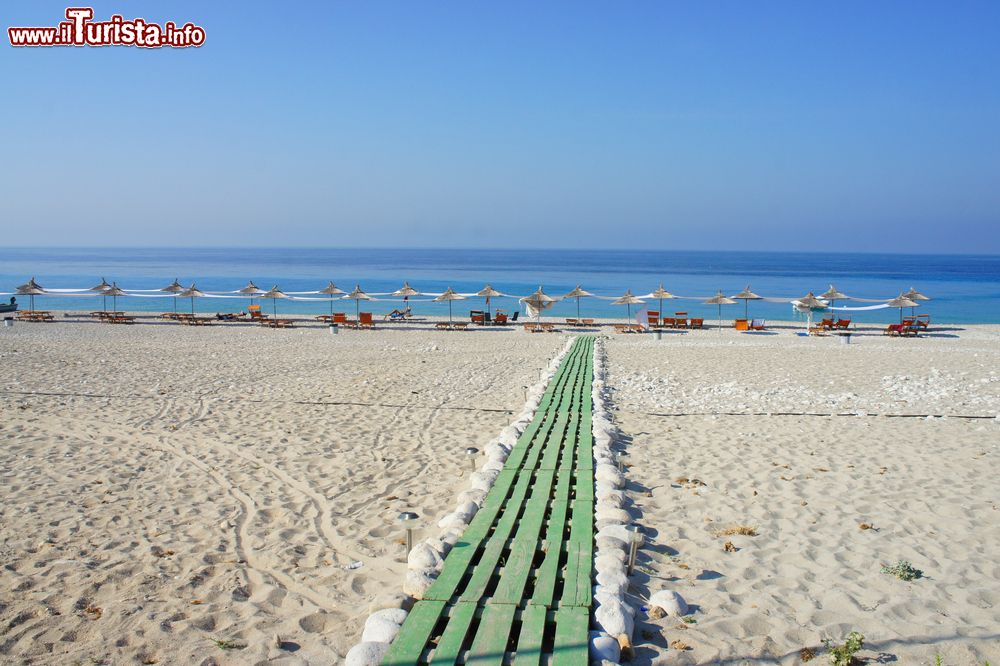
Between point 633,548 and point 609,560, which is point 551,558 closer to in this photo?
point 609,560

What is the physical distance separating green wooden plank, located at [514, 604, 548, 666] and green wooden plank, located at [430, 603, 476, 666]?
278mm

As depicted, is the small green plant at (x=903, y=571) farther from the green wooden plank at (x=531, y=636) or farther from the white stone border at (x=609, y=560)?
the green wooden plank at (x=531, y=636)

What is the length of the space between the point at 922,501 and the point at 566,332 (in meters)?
20.3

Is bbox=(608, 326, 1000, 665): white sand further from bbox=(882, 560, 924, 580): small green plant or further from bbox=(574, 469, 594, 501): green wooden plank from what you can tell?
bbox=(574, 469, 594, 501): green wooden plank

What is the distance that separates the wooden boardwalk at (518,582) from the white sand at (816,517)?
43 centimetres

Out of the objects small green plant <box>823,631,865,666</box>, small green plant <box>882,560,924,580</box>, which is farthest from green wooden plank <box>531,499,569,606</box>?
small green plant <box>882,560,924,580</box>

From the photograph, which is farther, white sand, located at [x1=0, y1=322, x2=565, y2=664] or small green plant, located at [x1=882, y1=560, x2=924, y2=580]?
small green plant, located at [x1=882, y1=560, x2=924, y2=580]

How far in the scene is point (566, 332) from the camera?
26219 millimetres

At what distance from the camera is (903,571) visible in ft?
14.9

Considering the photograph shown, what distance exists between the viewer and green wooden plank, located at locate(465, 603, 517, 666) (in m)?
3.42

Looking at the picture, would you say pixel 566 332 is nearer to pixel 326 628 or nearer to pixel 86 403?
pixel 86 403

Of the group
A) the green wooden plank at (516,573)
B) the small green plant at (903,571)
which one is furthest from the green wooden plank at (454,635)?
the small green plant at (903,571)

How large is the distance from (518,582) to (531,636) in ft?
1.89

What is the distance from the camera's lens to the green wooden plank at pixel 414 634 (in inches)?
134
